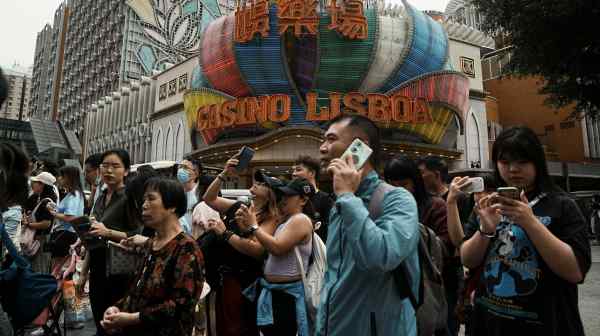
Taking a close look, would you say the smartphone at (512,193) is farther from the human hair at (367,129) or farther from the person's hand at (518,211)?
the human hair at (367,129)

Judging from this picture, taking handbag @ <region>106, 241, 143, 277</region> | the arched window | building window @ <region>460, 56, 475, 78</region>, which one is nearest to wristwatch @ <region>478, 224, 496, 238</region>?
handbag @ <region>106, 241, 143, 277</region>

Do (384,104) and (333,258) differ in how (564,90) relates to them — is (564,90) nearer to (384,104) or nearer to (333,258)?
(384,104)

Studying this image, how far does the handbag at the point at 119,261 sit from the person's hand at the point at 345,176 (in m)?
2.09

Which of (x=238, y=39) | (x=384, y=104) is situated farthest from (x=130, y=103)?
(x=384, y=104)

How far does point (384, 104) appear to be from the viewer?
20.6 meters

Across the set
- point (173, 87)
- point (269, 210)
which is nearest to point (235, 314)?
point (269, 210)

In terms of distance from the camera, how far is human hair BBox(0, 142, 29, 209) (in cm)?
234

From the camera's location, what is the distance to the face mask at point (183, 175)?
16.6ft

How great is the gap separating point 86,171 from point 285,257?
3.57 metres

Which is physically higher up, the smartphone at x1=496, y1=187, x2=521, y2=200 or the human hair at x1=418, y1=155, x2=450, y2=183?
the human hair at x1=418, y1=155, x2=450, y2=183

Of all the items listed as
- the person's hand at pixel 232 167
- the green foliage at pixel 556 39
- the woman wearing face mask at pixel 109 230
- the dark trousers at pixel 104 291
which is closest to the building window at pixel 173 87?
the green foliage at pixel 556 39

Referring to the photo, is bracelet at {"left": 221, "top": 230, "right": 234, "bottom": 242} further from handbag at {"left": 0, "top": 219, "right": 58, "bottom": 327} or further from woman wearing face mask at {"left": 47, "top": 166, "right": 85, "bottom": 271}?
woman wearing face mask at {"left": 47, "top": 166, "right": 85, "bottom": 271}

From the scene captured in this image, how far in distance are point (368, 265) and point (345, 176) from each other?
0.42 meters

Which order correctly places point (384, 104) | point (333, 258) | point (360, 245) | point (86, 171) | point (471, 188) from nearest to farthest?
point (360, 245), point (333, 258), point (471, 188), point (86, 171), point (384, 104)
